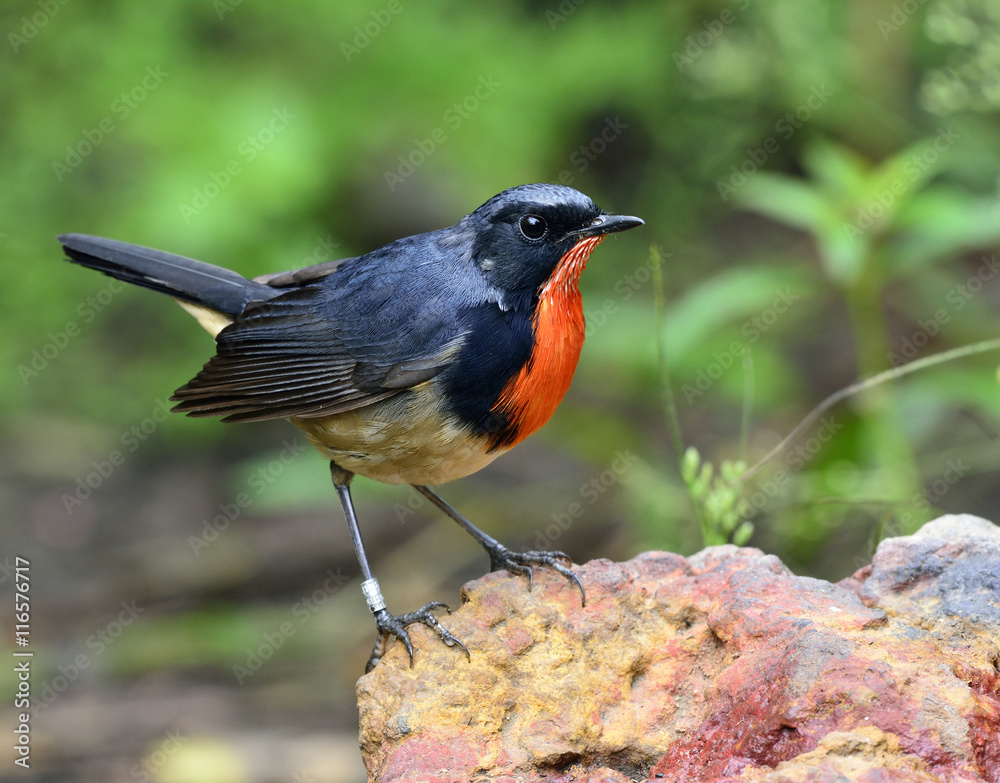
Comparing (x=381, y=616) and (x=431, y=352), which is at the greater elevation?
(x=431, y=352)

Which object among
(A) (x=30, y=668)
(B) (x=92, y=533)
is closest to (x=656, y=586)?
(A) (x=30, y=668)

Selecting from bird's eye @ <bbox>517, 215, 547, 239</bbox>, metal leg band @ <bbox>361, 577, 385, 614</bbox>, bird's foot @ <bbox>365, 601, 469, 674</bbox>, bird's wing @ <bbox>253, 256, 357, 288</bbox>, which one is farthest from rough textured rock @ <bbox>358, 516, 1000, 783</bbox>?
bird's wing @ <bbox>253, 256, 357, 288</bbox>

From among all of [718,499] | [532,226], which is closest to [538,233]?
[532,226]

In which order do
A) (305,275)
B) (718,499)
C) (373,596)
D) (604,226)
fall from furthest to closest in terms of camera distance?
(305,275), (373,596), (718,499), (604,226)

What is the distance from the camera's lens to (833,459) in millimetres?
5020

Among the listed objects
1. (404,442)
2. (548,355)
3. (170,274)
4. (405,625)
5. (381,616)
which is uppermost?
(170,274)

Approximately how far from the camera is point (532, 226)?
141 inches

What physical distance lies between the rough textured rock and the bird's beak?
109cm

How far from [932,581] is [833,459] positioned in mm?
2139

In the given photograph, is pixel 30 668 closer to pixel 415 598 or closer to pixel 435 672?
pixel 415 598

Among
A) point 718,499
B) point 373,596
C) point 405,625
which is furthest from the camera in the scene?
point 373,596

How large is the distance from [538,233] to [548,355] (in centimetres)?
41

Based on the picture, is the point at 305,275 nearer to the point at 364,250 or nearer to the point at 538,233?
the point at 538,233

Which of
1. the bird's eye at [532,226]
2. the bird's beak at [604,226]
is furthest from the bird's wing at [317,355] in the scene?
the bird's beak at [604,226]
